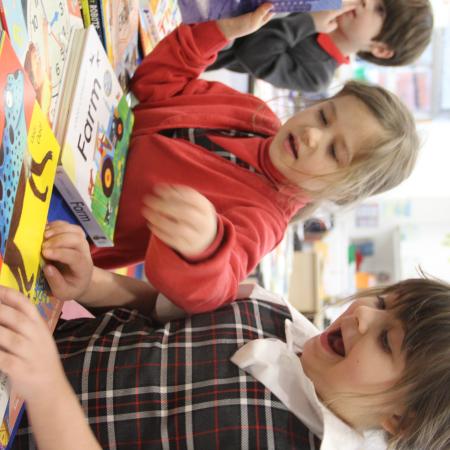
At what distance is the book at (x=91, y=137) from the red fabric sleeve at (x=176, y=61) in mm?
116

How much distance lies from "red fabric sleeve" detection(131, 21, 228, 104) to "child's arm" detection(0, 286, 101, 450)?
52cm

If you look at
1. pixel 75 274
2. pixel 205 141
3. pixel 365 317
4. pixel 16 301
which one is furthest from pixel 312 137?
pixel 16 301

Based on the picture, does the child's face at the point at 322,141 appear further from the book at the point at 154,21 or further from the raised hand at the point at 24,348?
the raised hand at the point at 24,348

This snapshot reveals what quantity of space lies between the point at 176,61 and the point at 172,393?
1.72 ft

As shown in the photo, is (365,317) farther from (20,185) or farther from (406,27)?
(406,27)

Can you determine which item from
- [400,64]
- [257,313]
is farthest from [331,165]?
[400,64]

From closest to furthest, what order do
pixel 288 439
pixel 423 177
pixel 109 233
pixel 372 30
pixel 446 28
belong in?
1. pixel 288 439
2. pixel 109 233
3. pixel 372 30
4. pixel 446 28
5. pixel 423 177

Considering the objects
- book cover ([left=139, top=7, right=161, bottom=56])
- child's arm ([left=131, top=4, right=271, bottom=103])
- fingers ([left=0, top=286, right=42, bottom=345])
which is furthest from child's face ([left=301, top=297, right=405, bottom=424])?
book cover ([left=139, top=7, right=161, bottom=56])

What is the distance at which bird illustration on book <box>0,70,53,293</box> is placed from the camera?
0.42 meters

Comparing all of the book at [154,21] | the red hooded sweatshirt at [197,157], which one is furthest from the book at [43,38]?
the book at [154,21]

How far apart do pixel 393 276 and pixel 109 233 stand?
2516mm

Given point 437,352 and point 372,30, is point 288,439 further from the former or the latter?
point 372,30

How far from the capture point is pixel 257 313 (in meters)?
0.67

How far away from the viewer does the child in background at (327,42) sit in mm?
1034
